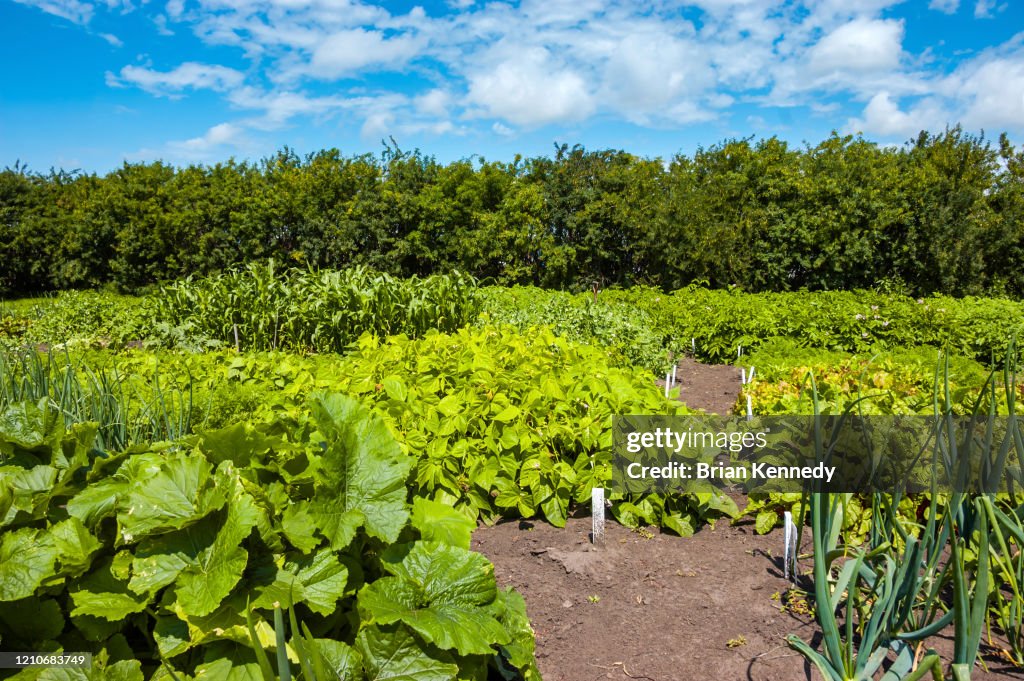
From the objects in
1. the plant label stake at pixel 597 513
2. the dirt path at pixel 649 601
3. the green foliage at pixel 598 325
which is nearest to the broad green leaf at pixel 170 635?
the dirt path at pixel 649 601

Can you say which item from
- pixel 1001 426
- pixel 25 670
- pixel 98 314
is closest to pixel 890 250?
pixel 1001 426

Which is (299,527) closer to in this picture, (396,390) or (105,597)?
(105,597)

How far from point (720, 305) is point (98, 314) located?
8.75m

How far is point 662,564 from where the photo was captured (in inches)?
106

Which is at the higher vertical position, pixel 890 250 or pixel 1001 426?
pixel 890 250

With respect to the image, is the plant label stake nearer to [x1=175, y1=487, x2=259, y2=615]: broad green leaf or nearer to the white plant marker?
the white plant marker

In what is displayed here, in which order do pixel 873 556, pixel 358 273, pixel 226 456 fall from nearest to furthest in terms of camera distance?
pixel 226 456
pixel 873 556
pixel 358 273

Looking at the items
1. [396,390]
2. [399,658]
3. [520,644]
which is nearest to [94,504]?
[399,658]

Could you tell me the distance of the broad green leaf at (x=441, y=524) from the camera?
171 centimetres

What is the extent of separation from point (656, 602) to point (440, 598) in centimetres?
127

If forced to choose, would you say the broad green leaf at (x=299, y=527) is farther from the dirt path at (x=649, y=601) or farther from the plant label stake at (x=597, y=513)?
the plant label stake at (x=597, y=513)

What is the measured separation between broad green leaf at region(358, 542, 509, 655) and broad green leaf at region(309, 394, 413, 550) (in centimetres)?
12

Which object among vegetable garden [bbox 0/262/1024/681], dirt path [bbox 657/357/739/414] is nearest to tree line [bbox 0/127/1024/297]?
dirt path [bbox 657/357/739/414]

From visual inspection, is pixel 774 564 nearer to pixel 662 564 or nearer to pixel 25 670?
pixel 662 564
